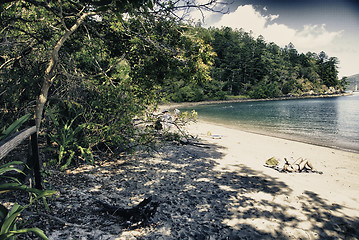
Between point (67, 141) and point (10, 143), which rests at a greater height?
point (10, 143)

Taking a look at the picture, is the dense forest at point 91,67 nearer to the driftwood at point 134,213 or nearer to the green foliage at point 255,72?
the driftwood at point 134,213

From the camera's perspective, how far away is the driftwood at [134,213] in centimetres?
327

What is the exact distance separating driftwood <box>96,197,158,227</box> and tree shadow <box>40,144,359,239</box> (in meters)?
0.13

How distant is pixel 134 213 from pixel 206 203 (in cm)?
178

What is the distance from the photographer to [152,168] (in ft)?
20.9

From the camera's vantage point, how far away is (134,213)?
3387mm

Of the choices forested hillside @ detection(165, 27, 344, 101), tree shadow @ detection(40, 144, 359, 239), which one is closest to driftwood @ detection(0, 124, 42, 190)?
tree shadow @ detection(40, 144, 359, 239)

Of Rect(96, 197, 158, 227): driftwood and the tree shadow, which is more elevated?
Rect(96, 197, 158, 227): driftwood

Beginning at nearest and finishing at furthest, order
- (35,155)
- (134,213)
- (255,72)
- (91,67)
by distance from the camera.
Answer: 1. (35,155)
2. (134,213)
3. (91,67)
4. (255,72)

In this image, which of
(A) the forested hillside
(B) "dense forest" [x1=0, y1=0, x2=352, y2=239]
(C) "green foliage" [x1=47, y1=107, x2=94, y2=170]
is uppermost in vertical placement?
(A) the forested hillside

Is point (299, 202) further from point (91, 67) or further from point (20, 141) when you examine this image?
point (91, 67)

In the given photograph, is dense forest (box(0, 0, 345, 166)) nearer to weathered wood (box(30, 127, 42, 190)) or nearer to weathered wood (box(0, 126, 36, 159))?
weathered wood (box(30, 127, 42, 190))

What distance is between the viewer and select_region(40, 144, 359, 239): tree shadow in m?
3.43

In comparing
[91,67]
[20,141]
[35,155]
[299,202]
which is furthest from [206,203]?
[91,67]
